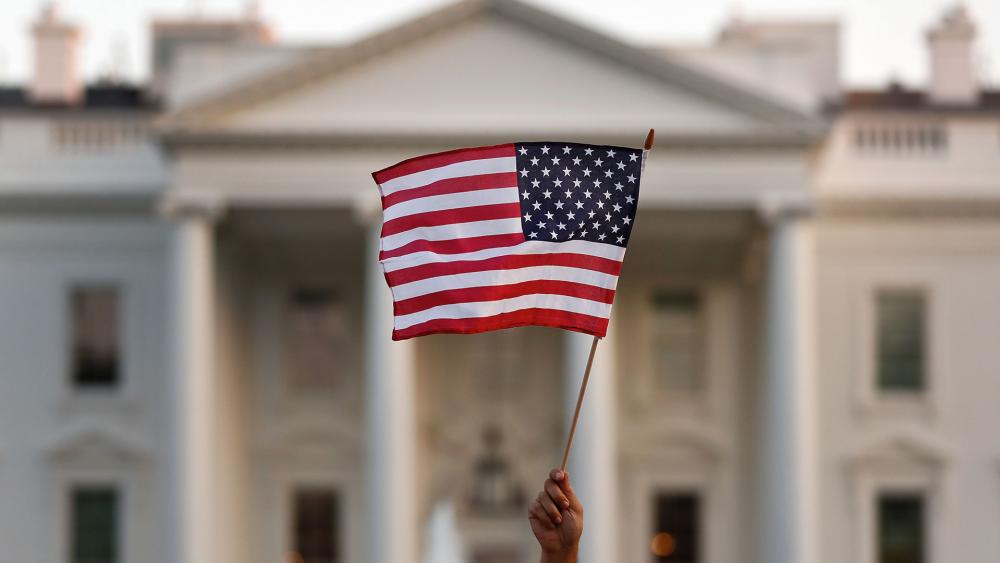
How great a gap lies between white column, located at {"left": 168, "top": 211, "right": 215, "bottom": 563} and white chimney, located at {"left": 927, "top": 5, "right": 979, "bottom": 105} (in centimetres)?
1415

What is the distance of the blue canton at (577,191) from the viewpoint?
10.5 metres

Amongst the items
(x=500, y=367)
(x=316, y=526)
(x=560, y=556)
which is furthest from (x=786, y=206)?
(x=560, y=556)

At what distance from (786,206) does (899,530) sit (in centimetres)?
700

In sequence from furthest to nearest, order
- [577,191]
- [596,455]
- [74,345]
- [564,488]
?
[74,345] < [596,455] < [577,191] < [564,488]

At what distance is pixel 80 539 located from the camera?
31547 mm

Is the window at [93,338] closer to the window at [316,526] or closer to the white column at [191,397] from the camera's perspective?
the white column at [191,397]

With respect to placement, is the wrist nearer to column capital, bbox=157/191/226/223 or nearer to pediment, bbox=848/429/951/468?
column capital, bbox=157/191/226/223

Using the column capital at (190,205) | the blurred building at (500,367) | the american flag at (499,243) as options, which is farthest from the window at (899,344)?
the american flag at (499,243)

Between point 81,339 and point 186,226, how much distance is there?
460 cm

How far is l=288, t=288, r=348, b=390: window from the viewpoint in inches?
1259

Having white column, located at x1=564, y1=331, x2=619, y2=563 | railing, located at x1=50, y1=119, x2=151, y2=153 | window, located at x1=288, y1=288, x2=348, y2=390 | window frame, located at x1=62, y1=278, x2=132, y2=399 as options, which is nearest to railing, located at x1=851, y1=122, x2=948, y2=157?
white column, located at x1=564, y1=331, x2=619, y2=563

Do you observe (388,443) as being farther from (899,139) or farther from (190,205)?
(899,139)

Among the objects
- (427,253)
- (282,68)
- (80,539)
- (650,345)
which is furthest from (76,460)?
(427,253)

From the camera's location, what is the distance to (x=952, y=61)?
3353cm
